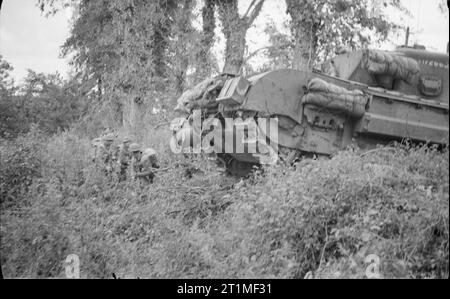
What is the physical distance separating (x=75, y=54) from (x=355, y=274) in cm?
1077

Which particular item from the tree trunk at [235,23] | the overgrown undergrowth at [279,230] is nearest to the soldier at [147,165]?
the overgrown undergrowth at [279,230]

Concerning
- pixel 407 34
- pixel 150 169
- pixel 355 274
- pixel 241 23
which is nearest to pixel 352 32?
pixel 407 34

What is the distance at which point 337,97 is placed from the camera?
24.4ft

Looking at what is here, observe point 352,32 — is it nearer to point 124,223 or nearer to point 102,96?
point 124,223

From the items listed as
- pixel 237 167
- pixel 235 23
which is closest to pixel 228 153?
pixel 237 167

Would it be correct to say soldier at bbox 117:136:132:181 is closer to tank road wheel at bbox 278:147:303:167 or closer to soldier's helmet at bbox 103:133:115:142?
soldier's helmet at bbox 103:133:115:142

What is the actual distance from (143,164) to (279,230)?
4.55 metres

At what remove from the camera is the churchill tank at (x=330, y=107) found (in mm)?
7344

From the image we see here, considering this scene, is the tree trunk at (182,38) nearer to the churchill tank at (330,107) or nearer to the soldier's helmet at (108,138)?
the soldier's helmet at (108,138)

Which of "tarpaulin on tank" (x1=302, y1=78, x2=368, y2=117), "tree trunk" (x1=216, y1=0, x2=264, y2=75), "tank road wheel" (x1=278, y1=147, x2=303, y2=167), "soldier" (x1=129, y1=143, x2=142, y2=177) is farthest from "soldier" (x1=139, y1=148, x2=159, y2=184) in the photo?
"tarpaulin on tank" (x1=302, y1=78, x2=368, y2=117)

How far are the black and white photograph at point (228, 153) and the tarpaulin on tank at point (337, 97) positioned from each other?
2cm

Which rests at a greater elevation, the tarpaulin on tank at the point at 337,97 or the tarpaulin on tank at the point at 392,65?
the tarpaulin on tank at the point at 392,65

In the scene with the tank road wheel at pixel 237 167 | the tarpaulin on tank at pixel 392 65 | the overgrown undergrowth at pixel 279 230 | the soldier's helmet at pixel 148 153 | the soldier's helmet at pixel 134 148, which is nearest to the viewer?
the overgrown undergrowth at pixel 279 230

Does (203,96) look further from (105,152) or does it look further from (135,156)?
(105,152)
